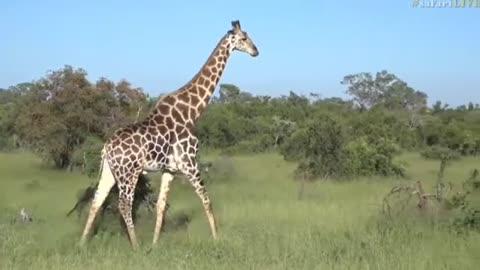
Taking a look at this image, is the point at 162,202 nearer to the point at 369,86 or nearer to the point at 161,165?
the point at 161,165

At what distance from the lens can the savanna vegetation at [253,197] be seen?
612 centimetres

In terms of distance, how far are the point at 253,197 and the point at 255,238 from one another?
4.43 metres

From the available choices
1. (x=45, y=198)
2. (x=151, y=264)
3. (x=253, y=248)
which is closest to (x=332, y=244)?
(x=253, y=248)

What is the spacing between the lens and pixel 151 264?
5773 millimetres

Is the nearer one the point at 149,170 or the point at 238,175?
the point at 149,170

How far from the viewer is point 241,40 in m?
8.38

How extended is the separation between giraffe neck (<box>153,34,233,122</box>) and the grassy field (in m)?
1.41

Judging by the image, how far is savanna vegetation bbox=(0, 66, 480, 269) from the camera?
6121mm

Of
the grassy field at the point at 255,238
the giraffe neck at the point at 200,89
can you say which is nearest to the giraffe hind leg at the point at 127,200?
the grassy field at the point at 255,238

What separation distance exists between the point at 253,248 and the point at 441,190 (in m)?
3.27

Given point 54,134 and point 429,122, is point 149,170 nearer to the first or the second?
point 54,134

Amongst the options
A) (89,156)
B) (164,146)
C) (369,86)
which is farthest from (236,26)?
(369,86)

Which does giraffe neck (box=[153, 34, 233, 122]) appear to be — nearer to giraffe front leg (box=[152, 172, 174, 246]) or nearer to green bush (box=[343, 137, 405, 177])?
giraffe front leg (box=[152, 172, 174, 246])

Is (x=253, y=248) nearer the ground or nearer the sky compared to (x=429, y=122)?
nearer the ground
